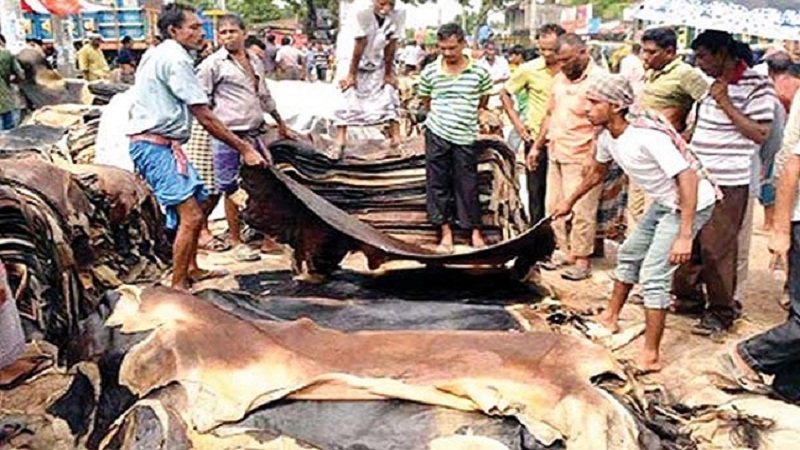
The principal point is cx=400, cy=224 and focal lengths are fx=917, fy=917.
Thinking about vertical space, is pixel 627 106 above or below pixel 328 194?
above

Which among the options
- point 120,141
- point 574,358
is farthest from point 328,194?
point 574,358

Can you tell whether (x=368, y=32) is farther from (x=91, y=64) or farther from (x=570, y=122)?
(x=91, y=64)

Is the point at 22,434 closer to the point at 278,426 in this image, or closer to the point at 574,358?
the point at 278,426

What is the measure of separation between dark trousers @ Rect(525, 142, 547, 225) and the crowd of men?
0.01m

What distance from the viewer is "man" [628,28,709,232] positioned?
18.6 ft

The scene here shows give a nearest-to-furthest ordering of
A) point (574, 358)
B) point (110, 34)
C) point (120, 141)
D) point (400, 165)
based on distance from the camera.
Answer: point (574, 358) < point (400, 165) < point (120, 141) < point (110, 34)

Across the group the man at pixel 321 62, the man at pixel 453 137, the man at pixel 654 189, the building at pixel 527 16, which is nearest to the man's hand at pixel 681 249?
the man at pixel 654 189

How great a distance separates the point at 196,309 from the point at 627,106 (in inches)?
95.1

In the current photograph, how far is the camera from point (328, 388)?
2912 mm

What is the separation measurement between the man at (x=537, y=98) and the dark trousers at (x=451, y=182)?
1052mm

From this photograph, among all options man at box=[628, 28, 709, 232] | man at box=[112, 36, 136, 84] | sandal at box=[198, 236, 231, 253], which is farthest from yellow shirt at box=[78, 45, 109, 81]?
man at box=[628, 28, 709, 232]

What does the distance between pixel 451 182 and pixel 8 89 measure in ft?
19.3

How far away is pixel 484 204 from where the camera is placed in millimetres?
6355

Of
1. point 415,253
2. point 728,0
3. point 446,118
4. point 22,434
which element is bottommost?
point 22,434
